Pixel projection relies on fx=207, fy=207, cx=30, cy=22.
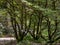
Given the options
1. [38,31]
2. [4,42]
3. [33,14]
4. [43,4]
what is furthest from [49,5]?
[4,42]

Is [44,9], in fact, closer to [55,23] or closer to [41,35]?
[55,23]

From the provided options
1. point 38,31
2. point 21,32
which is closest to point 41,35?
point 38,31

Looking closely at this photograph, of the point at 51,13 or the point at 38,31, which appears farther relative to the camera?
the point at 38,31

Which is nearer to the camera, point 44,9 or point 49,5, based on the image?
point 44,9

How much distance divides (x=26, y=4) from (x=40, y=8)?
1.35 ft

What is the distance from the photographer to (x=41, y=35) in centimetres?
674

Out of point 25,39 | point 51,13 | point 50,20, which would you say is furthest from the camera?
point 25,39

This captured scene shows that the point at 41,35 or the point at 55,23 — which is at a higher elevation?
the point at 55,23

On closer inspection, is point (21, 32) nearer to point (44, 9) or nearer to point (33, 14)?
point (33, 14)

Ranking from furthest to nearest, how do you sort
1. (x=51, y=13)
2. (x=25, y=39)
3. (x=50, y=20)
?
(x=25, y=39)
(x=50, y=20)
(x=51, y=13)

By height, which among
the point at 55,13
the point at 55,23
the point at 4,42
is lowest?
the point at 4,42

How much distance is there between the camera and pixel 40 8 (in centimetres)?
576

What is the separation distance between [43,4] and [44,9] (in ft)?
1.54

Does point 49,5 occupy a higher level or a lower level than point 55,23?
higher
